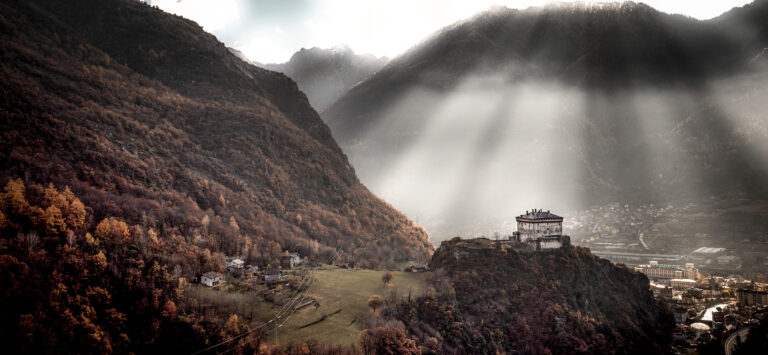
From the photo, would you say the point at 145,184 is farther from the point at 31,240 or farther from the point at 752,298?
the point at 752,298

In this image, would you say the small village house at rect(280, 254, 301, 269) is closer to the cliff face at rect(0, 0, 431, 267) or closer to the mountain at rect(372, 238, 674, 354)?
the cliff face at rect(0, 0, 431, 267)

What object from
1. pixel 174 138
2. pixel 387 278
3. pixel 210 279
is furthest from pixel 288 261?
pixel 174 138

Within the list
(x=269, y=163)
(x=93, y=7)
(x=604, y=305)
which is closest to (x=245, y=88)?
(x=269, y=163)

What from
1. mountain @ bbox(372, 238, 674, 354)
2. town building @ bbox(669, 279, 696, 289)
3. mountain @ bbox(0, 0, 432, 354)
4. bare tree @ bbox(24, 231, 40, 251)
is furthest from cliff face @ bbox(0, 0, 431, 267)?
town building @ bbox(669, 279, 696, 289)

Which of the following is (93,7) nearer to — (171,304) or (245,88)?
(245,88)

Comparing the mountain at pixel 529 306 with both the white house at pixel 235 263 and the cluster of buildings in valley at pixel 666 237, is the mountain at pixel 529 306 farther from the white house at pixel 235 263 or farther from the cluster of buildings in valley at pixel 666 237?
the cluster of buildings in valley at pixel 666 237
